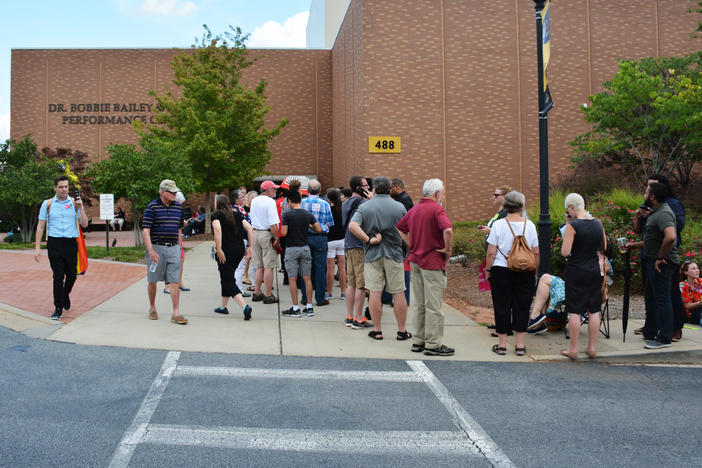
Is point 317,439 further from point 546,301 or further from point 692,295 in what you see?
point 692,295

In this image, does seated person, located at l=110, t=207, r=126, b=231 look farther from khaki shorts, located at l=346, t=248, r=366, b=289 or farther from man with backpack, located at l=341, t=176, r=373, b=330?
khaki shorts, located at l=346, t=248, r=366, b=289

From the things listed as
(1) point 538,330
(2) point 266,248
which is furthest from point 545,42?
(2) point 266,248

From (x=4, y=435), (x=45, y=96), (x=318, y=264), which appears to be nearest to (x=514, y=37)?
(x=318, y=264)

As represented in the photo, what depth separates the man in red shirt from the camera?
6.16m

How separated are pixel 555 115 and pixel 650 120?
5.99 metres

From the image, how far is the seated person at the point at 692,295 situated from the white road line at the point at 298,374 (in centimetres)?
466

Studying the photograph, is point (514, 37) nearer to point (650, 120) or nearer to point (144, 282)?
point (650, 120)

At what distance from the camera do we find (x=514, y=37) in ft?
71.1

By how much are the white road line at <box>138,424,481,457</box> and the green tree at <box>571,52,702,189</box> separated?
1336 cm

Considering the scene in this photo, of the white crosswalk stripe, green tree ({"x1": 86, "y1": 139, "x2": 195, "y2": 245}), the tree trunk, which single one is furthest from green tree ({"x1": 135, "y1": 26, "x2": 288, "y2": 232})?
the white crosswalk stripe

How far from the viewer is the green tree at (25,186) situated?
1969cm

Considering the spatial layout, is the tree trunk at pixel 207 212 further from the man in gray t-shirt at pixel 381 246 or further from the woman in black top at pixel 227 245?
the man in gray t-shirt at pixel 381 246

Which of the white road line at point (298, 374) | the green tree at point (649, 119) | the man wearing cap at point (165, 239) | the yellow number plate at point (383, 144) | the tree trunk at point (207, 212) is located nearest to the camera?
the white road line at point (298, 374)

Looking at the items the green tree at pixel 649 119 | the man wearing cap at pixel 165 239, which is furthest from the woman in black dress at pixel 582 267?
the green tree at pixel 649 119
